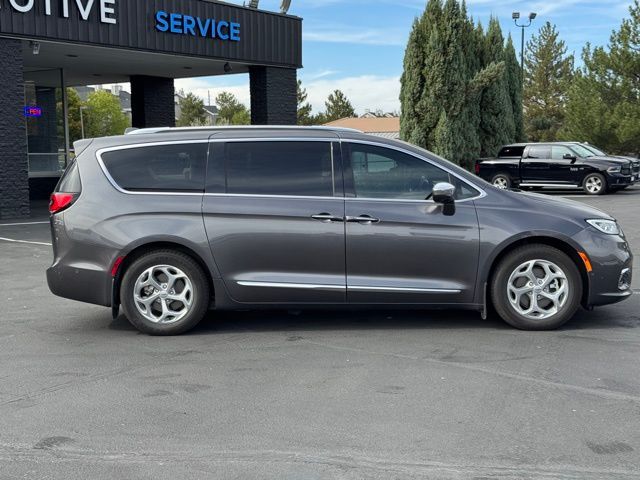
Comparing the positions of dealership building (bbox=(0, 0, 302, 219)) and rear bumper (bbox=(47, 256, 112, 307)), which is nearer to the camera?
rear bumper (bbox=(47, 256, 112, 307))

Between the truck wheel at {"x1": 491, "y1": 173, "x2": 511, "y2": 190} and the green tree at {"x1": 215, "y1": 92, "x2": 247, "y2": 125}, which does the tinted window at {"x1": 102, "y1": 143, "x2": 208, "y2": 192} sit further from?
the green tree at {"x1": 215, "y1": 92, "x2": 247, "y2": 125}

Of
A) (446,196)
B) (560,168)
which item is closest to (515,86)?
(560,168)

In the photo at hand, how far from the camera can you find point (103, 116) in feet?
277

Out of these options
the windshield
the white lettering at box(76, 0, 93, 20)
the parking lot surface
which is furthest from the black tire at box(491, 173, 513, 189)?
the parking lot surface

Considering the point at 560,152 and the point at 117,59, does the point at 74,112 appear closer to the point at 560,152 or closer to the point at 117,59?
the point at 117,59

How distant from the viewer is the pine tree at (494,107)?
2917cm

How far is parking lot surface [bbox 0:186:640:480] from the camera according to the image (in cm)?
389

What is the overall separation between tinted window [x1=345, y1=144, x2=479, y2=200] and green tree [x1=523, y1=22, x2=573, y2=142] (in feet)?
210

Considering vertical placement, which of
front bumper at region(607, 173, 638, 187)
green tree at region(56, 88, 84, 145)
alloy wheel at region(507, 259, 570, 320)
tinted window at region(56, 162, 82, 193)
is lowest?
alloy wheel at region(507, 259, 570, 320)

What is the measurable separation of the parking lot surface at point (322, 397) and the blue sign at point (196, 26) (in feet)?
42.4

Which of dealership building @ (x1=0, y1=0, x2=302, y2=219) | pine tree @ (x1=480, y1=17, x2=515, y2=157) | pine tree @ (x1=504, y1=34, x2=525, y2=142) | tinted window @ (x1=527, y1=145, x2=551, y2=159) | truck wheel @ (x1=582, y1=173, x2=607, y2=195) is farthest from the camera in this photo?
pine tree @ (x1=504, y1=34, x2=525, y2=142)

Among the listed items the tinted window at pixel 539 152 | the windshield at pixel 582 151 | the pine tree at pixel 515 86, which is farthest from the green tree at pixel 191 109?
the windshield at pixel 582 151

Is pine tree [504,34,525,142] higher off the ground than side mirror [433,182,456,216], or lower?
→ higher

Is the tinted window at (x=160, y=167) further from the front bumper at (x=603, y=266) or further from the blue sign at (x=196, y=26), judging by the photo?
the blue sign at (x=196, y=26)
